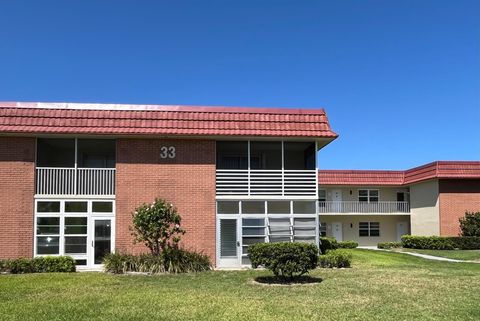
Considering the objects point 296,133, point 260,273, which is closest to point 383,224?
point 296,133

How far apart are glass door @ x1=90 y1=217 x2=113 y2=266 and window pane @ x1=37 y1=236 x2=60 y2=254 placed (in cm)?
135

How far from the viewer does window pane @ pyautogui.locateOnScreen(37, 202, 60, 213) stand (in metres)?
19.6

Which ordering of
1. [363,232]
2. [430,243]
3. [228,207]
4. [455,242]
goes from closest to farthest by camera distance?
[228,207] → [455,242] → [430,243] → [363,232]

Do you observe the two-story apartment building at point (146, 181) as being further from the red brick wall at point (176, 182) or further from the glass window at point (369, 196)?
the glass window at point (369, 196)

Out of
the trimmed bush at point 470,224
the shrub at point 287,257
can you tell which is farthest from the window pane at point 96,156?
the trimmed bush at point 470,224

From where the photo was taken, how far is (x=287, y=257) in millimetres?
14391

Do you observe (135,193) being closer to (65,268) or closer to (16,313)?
(65,268)

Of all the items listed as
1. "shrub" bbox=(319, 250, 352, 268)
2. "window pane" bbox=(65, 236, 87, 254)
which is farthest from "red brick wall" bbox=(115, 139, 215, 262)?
"shrub" bbox=(319, 250, 352, 268)

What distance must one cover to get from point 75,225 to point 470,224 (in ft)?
78.6

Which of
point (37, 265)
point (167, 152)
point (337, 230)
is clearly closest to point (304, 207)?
point (167, 152)

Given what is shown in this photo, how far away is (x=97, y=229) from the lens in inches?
778

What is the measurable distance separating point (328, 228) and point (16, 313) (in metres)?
33.7

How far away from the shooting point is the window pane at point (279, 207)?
20594 mm

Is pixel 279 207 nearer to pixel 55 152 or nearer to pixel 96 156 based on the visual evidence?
pixel 96 156
